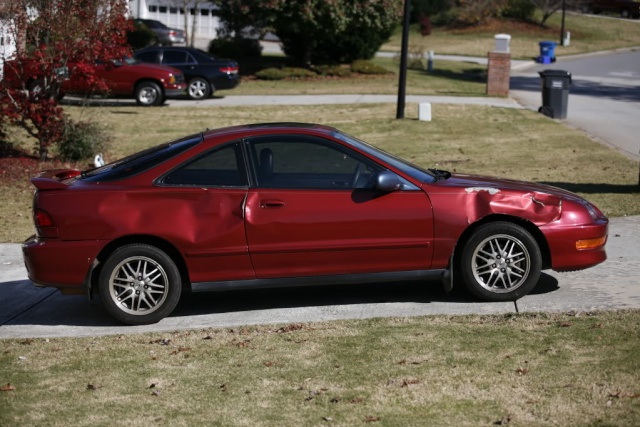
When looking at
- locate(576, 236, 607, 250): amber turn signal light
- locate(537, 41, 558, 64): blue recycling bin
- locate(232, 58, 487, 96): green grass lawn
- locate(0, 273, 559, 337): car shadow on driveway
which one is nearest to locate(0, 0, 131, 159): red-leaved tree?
locate(0, 273, 559, 337): car shadow on driveway

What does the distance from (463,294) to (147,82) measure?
19.3m

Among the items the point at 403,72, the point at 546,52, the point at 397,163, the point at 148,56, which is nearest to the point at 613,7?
the point at 546,52

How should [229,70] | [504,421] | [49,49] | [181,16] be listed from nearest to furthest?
1. [504,421]
2. [49,49]
3. [229,70]
4. [181,16]

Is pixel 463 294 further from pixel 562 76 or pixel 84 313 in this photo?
pixel 562 76

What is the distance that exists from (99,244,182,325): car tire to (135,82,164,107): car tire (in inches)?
750

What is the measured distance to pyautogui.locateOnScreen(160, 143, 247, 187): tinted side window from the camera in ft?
25.2

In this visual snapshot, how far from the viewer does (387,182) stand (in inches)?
297

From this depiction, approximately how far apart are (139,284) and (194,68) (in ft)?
69.3

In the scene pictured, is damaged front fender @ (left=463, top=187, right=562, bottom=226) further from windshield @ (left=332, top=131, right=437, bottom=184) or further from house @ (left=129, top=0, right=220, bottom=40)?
house @ (left=129, top=0, right=220, bottom=40)

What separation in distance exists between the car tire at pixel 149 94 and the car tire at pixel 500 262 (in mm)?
19430

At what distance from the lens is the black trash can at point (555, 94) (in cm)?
2392

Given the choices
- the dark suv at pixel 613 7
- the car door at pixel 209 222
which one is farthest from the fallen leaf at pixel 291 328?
the dark suv at pixel 613 7

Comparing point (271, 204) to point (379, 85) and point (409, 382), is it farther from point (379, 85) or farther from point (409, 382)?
point (379, 85)

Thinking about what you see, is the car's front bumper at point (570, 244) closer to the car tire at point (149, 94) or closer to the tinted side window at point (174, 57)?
the car tire at point (149, 94)
